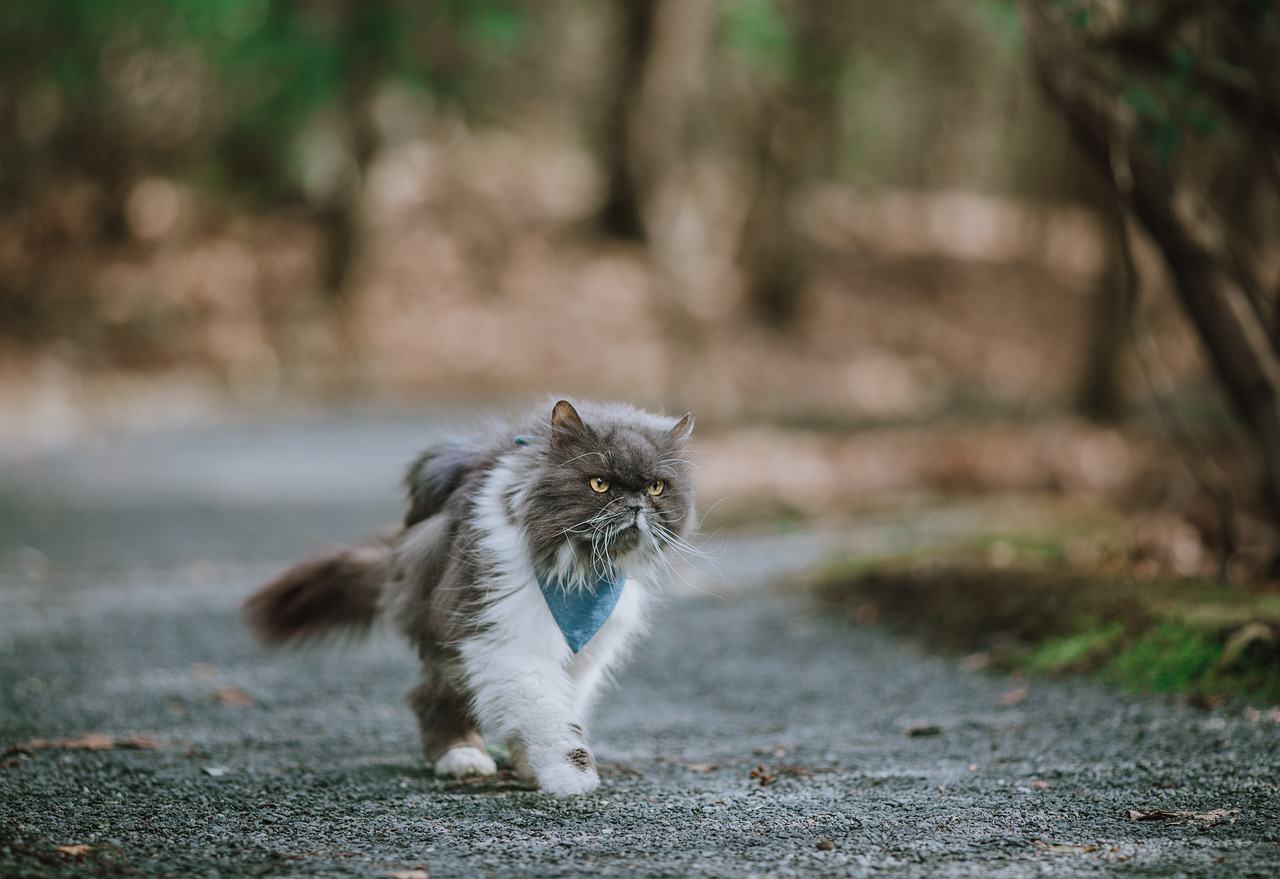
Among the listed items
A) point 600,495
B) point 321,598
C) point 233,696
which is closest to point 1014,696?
point 600,495

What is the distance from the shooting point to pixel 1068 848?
11.3 feet

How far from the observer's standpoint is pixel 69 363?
1920 cm

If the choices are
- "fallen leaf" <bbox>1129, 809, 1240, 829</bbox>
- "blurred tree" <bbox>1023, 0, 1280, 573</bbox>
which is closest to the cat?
"fallen leaf" <bbox>1129, 809, 1240, 829</bbox>

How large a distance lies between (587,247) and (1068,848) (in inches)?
895

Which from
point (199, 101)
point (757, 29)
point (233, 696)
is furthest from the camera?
point (199, 101)

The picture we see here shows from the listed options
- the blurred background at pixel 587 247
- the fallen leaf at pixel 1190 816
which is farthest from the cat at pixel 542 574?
the blurred background at pixel 587 247

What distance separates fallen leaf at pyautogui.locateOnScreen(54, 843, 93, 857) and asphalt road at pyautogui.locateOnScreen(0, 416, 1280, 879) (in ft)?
0.05

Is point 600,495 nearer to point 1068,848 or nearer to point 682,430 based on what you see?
point 682,430

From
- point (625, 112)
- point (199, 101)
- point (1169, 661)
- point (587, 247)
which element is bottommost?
point (1169, 661)

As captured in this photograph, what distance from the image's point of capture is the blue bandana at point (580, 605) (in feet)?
13.3

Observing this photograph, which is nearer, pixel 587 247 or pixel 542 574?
pixel 542 574

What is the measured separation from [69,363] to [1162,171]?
17.1 metres

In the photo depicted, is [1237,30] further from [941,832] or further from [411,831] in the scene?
[411,831]

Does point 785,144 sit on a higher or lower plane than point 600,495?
higher
